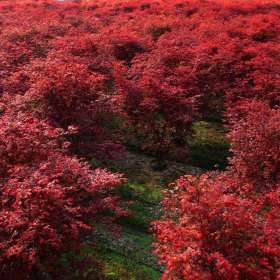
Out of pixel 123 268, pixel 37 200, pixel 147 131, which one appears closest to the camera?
pixel 37 200

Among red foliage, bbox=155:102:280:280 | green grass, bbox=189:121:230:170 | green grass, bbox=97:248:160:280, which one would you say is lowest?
green grass, bbox=97:248:160:280

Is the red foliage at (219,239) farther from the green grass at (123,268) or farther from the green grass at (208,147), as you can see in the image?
the green grass at (208,147)

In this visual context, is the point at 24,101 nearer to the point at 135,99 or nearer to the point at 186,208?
the point at 135,99

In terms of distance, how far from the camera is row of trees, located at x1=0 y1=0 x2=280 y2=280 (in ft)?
26.4

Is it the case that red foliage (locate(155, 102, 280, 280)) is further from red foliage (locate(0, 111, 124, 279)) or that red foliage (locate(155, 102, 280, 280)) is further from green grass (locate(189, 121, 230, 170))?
green grass (locate(189, 121, 230, 170))

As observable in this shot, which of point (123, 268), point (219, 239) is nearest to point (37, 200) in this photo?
point (219, 239)

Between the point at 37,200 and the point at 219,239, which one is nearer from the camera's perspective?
the point at 219,239

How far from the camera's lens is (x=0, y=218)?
7812 mm

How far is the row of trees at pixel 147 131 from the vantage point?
8.05 metres

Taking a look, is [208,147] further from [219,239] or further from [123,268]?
[219,239]

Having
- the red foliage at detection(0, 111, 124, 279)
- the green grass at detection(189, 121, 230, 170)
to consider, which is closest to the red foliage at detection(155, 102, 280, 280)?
the red foliage at detection(0, 111, 124, 279)

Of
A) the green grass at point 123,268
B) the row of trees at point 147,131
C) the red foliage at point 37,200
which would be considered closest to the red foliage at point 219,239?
the row of trees at point 147,131

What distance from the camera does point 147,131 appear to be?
1592 cm

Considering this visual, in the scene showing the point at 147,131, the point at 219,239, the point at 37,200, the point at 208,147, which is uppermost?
the point at 37,200
